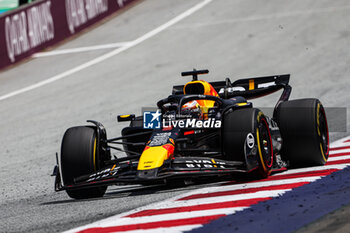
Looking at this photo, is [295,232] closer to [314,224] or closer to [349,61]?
[314,224]

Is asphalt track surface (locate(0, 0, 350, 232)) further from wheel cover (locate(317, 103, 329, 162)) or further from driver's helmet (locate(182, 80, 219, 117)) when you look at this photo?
wheel cover (locate(317, 103, 329, 162))

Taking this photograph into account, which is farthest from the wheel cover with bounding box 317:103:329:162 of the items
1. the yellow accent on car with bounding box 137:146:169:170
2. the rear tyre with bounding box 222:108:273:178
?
the yellow accent on car with bounding box 137:146:169:170

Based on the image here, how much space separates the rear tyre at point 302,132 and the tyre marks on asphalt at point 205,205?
0.22 m

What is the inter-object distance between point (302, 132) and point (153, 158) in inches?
82.9

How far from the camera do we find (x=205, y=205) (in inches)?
247

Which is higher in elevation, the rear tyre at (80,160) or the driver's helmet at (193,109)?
the driver's helmet at (193,109)

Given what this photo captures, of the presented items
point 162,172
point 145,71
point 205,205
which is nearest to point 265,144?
point 162,172

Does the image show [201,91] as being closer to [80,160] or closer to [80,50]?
[80,160]

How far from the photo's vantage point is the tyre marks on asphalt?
5602 mm

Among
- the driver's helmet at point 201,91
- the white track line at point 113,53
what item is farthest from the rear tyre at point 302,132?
the white track line at point 113,53

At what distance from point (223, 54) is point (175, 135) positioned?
12601mm

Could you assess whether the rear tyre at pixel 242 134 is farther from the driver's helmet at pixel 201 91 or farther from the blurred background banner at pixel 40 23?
the blurred background banner at pixel 40 23

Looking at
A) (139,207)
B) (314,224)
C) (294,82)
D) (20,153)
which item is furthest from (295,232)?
(294,82)

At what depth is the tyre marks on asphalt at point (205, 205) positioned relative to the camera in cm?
560
